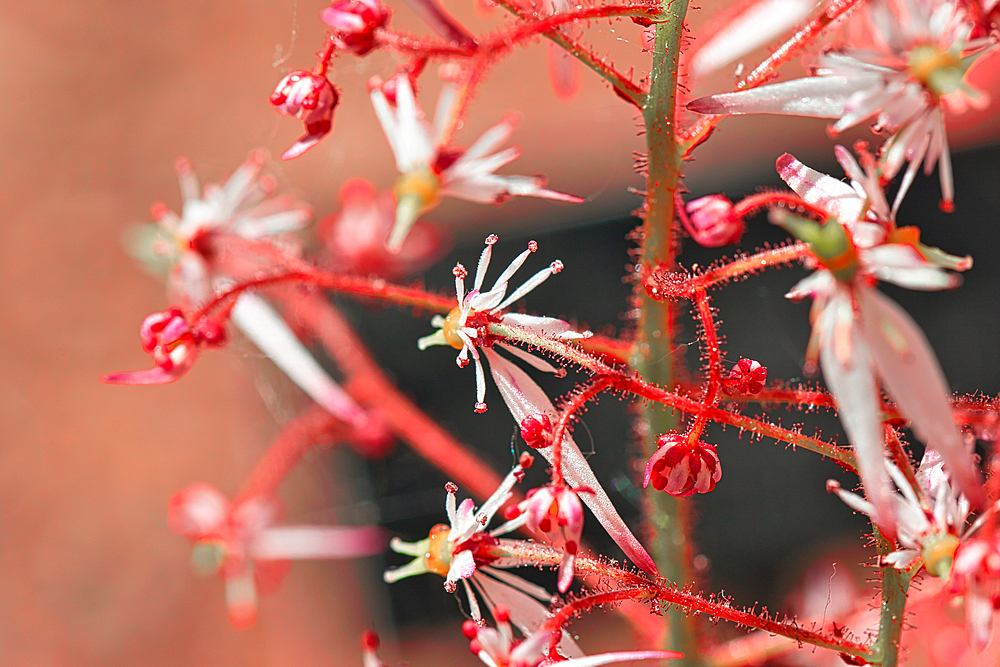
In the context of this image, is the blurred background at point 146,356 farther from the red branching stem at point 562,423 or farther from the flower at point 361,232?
the red branching stem at point 562,423

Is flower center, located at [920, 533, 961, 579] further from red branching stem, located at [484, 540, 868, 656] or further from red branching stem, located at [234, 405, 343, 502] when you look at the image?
red branching stem, located at [234, 405, 343, 502]

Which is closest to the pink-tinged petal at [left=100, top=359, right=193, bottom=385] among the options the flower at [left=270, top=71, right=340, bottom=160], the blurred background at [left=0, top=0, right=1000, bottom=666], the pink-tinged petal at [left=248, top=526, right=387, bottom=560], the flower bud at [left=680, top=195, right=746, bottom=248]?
the flower at [left=270, top=71, right=340, bottom=160]

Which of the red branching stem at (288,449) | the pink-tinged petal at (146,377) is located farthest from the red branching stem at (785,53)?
the red branching stem at (288,449)

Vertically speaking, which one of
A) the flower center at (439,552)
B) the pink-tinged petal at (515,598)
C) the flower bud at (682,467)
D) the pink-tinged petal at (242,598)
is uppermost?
the flower bud at (682,467)

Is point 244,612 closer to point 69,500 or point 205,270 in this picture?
point 69,500

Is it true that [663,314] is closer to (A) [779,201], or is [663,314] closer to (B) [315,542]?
(A) [779,201]

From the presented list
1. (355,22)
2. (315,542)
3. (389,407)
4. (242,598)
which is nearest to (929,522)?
(355,22)

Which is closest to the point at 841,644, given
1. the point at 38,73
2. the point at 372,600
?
the point at 372,600
